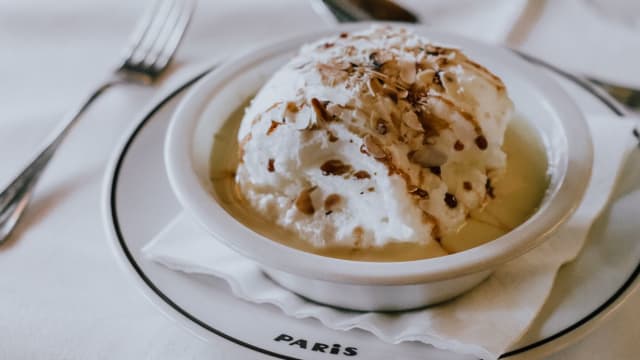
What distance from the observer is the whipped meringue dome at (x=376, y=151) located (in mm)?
884

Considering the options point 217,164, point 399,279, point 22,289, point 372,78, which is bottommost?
point 22,289

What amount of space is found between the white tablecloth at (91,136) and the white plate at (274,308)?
32 mm

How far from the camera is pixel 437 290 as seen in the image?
890 mm

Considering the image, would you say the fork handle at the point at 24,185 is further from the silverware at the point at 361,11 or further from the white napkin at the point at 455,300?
the silverware at the point at 361,11

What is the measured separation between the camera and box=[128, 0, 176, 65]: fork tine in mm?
1433

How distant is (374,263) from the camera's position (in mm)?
824

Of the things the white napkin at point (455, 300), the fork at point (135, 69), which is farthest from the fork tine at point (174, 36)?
the white napkin at point (455, 300)

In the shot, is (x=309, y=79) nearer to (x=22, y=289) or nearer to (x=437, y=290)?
(x=437, y=290)

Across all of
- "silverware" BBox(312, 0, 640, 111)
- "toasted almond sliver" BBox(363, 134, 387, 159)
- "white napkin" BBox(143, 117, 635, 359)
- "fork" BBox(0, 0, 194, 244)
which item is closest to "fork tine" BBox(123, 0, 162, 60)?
"fork" BBox(0, 0, 194, 244)

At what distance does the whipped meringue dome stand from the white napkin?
7 centimetres

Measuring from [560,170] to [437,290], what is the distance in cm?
23

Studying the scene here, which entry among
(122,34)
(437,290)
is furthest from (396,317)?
(122,34)

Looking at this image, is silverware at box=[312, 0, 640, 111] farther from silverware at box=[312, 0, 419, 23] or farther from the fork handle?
the fork handle

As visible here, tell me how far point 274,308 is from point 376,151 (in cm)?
23
